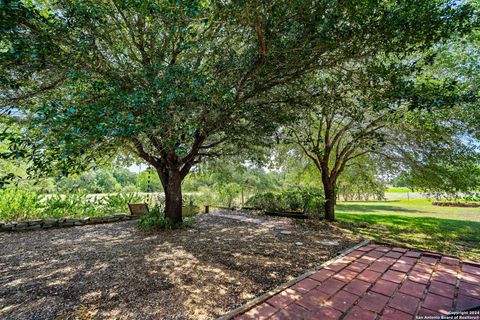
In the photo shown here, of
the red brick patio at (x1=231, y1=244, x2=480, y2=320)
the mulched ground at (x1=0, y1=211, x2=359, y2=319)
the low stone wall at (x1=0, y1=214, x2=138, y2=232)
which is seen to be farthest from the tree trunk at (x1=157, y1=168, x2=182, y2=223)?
the red brick patio at (x1=231, y1=244, x2=480, y2=320)

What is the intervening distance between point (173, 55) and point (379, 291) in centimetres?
607

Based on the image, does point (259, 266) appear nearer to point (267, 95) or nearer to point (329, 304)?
point (329, 304)

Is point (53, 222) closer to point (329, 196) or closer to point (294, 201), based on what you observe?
point (294, 201)

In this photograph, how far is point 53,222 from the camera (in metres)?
7.09

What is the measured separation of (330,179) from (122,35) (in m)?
8.60

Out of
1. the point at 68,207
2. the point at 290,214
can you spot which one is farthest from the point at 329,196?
the point at 68,207

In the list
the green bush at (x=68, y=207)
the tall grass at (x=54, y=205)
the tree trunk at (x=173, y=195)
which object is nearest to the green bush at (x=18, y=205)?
A: the tall grass at (x=54, y=205)

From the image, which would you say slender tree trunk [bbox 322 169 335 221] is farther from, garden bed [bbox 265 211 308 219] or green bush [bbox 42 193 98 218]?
green bush [bbox 42 193 98 218]

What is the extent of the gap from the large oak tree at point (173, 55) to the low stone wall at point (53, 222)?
3847mm

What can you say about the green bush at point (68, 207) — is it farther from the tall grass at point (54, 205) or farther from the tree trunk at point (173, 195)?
the tree trunk at point (173, 195)

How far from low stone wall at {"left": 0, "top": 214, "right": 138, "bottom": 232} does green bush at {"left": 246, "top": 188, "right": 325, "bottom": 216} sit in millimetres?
6218

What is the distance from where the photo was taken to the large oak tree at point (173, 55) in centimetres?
309

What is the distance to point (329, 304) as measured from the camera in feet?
8.39

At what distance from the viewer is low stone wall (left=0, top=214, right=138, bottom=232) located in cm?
646
